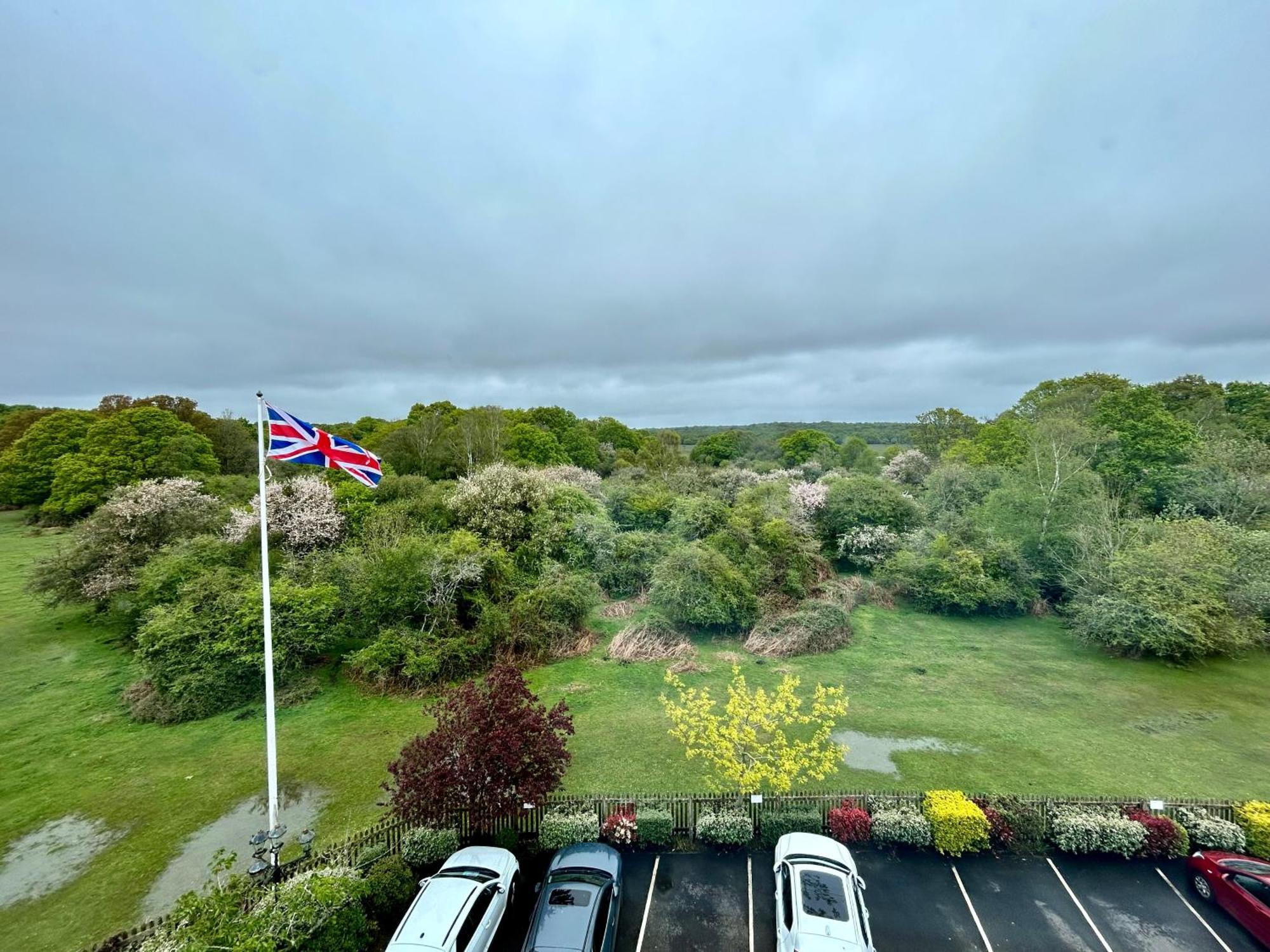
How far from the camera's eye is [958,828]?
9.69 metres

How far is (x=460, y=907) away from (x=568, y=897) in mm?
1610

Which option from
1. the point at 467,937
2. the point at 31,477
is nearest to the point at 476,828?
the point at 467,937

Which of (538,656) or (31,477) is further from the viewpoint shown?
(31,477)

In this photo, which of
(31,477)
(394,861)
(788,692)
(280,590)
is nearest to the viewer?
(394,861)

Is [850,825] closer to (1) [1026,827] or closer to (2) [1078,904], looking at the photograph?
(1) [1026,827]

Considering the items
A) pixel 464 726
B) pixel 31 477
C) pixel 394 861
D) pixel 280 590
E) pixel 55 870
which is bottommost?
pixel 55 870

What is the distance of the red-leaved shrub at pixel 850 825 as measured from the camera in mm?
10031

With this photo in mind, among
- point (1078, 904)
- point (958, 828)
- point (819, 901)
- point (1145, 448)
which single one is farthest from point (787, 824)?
point (1145, 448)

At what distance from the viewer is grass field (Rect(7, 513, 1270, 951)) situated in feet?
36.6

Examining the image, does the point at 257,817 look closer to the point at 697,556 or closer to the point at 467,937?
the point at 467,937

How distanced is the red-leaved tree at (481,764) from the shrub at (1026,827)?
8602 mm

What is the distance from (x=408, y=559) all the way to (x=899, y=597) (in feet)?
73.0

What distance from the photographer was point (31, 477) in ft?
132

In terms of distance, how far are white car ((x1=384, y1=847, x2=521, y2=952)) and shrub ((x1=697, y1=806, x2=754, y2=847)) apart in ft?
11.9
